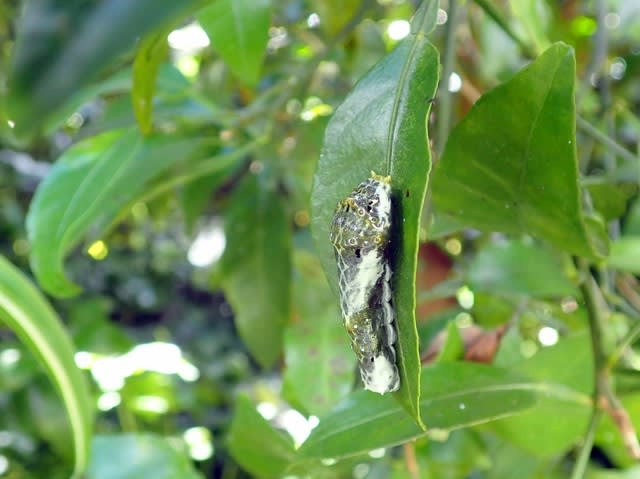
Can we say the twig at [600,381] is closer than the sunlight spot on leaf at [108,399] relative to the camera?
Yes

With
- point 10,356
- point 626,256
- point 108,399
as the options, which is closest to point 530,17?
point 626,256

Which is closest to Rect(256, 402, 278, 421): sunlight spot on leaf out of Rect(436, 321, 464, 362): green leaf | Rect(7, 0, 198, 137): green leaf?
Rect(436, 321, 464, 362): green leaf

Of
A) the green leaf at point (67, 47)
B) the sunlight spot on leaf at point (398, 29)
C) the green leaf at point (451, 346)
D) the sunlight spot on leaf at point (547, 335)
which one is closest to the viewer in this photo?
the green leaf at point (67, 47)

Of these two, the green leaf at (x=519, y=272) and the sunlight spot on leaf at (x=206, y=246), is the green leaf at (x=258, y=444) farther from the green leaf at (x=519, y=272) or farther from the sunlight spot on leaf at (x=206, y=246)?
the sunlight spot on leaf at (x=206, y=246)

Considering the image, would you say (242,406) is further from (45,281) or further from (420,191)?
(420,191)

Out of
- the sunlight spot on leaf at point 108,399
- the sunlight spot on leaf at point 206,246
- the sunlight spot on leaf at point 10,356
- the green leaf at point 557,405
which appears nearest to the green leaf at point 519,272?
the green leaf at point 557,405

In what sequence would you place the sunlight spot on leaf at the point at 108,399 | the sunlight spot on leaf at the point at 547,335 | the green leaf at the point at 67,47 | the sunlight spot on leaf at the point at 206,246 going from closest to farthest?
the green leaf at the point at 67,47 → the sunlight spot on leaf at the point at 547,335 → the sunlight spot on leaf at the point at 108,399 → the sunlight spot on leaf at the point at 206,246
